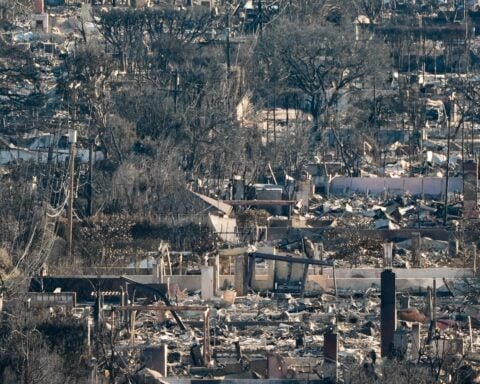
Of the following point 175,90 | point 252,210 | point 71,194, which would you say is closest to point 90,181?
point 252,210

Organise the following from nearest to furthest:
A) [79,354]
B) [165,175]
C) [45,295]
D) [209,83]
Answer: [79,354] < [45,295] < [165,175] < [209,83]

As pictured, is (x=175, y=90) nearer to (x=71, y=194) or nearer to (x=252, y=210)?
(x=252, y=210)

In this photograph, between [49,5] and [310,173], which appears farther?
[49,5]

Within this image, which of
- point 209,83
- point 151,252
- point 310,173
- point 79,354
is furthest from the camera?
point 209,83

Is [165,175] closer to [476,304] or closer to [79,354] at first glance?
[476,304]

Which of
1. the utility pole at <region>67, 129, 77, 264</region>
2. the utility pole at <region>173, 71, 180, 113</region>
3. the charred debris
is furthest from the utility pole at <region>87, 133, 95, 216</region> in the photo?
the utility pole at <region>173, 71, 180, 113</region>

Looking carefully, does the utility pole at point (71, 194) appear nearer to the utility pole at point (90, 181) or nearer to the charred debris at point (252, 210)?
the charred debris at point (252, 210)

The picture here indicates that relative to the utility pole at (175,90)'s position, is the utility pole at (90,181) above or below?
below

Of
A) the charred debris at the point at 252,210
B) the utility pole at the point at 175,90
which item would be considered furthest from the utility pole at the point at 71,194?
the utility pole at the point at 175,90

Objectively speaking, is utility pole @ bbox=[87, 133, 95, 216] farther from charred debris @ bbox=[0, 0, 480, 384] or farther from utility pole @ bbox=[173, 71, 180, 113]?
utility pole @ bbox=[173, 71, 180, 113]

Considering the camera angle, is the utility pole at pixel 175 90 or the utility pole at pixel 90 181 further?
the utility pole at pixel 175 90

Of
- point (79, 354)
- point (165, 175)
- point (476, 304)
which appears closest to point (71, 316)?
point (79, 354)
